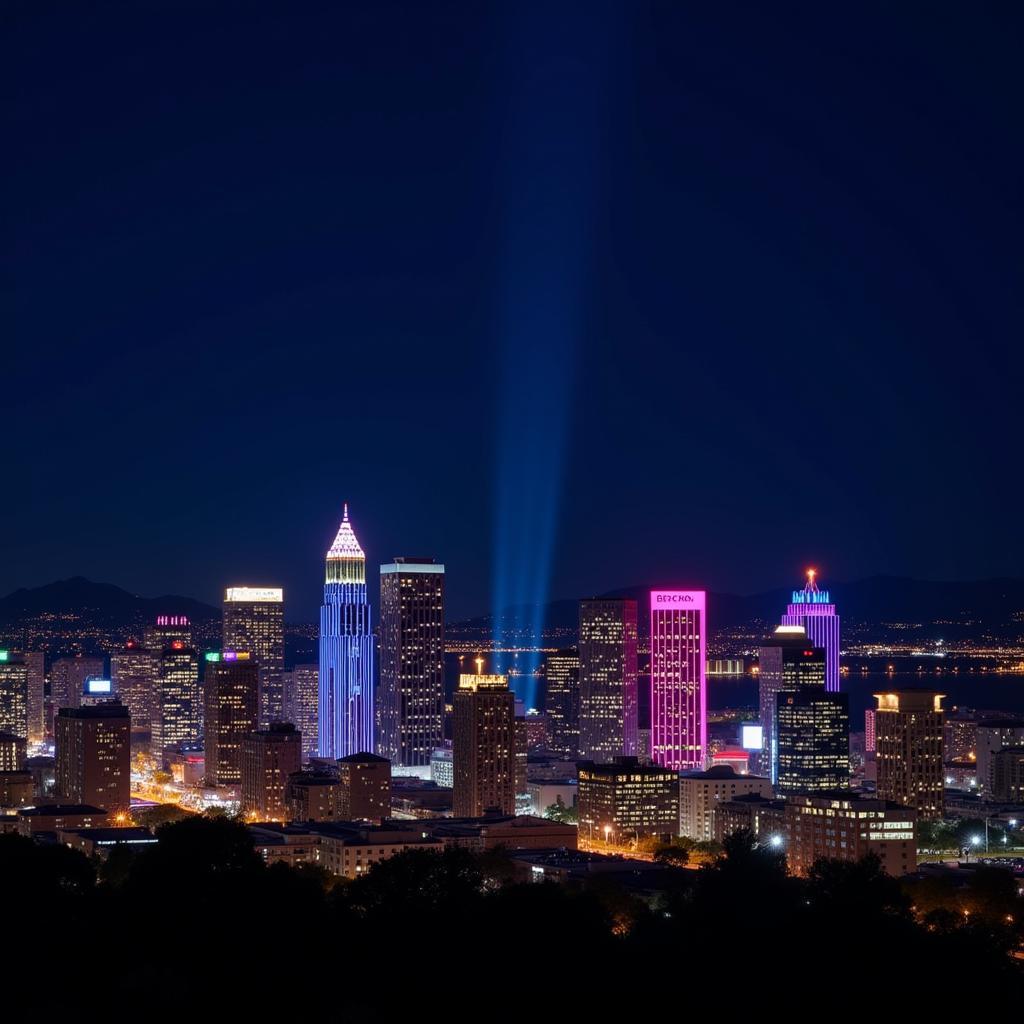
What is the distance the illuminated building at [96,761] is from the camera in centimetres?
10300

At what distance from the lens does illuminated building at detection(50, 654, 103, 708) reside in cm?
17900

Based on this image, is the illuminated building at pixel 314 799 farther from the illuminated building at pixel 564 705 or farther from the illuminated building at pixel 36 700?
the illuminated building at pixel 36 700

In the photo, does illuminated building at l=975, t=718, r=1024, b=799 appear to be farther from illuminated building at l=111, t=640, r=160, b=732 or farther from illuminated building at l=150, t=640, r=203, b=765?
illuminated building at l=111, t=640, r=160, b=732

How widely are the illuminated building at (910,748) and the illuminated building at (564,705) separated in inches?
1815

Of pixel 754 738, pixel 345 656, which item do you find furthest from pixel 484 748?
pixel 345 656

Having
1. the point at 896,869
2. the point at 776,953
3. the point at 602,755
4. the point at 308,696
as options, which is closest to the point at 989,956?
the point at 776,953

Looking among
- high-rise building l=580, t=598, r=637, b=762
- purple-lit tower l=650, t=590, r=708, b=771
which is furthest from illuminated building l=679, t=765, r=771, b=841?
high-rise building l=580, t=598, r=637, b=762

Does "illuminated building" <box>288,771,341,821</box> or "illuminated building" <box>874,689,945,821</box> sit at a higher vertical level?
"illuminated building" <box>874,689,945,821</box>

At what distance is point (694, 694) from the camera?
14000cm

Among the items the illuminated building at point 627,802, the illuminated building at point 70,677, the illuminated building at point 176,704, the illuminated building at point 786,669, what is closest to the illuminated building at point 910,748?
the illuminated building at point 627,802

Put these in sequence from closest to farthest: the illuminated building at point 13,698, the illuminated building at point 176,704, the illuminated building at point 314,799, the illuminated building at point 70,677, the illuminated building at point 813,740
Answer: the illuminated building at point 314,799 < the illuminated building at point 813,740 < the illuminated building at point 176,704 < the illuminated building at point 13,698 < the illuminated building at point 70,677

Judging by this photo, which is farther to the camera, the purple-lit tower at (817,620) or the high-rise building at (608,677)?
the purple-lit tower at (817,620)

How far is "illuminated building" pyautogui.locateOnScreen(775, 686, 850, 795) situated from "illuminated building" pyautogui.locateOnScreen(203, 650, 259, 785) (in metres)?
29.1

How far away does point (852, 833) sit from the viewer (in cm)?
7269
